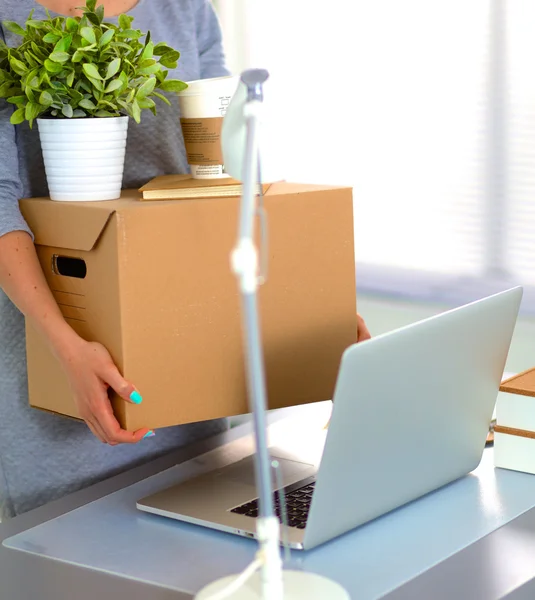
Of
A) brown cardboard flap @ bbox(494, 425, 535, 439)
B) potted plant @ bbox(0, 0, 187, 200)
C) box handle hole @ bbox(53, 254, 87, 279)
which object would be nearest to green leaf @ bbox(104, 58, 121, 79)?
potted plant @ bbox(0, 0, 187, 200)

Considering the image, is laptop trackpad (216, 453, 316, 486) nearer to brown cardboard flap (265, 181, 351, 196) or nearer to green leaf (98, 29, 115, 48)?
brown cardboard flap (265, 181, 351, 196)

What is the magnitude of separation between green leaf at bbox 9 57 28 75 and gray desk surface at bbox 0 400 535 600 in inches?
19.6

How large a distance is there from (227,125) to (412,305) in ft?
6.92

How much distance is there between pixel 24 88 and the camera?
1048 mm

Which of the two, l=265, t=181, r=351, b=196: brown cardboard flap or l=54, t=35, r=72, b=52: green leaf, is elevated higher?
l=54, t=35, r=72, b=52: green leaf

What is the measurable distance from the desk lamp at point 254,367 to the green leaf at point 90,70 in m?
0.29

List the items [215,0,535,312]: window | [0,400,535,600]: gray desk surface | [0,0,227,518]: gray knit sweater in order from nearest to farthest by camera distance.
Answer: [0,400,535,600]: gray desk surface → [0,0,227,518]: gray knit sweater → [215,0,535,312]: window

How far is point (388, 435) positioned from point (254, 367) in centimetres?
38

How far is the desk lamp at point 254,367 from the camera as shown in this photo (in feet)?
1.97

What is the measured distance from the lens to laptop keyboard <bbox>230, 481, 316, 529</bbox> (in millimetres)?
1000

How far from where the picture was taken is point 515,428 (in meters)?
1.14

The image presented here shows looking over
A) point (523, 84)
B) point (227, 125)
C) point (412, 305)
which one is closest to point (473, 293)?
point (412, 305)

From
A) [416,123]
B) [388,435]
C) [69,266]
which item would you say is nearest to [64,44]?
[69,266]

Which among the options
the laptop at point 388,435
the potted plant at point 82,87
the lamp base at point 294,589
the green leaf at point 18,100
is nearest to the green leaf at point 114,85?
the potted plant at point 82,87
